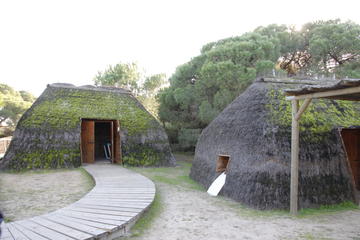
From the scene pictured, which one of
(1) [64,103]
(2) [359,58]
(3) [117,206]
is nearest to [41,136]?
(1) [64,103]

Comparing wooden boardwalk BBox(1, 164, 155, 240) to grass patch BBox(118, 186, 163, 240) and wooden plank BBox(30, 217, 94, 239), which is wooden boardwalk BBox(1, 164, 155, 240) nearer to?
wooden plank BBox(30, 217, 94, 239)

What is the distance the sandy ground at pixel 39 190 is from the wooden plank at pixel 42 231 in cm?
111

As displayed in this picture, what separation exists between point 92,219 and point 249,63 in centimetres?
1176

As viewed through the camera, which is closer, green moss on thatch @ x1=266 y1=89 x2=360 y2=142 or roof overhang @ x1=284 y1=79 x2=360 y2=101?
roof overhang @ x1=284 y1=79 x2=360 y2=101

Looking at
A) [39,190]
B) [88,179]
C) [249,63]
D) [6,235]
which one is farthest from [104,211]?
[249,63]

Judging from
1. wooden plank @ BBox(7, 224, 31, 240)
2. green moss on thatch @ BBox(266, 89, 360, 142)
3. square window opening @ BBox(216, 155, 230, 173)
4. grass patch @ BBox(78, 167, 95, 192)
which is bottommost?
grass patch @ BBox(78, 167, 95, 192)

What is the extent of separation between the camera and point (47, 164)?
11.4 meters

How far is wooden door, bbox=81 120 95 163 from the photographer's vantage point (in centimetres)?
1334

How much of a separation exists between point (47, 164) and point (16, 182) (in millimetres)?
2317

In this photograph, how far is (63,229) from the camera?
4258 millimetres

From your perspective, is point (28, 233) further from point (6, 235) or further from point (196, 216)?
point (196, 216)

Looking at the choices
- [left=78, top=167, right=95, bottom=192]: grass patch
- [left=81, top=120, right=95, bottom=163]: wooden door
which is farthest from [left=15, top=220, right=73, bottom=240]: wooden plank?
[left=81, top=120, right=95, bottom=163]: wooden door

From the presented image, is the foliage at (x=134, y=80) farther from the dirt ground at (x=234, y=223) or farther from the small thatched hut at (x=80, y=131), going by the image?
the dirt ground at (x=234, y=223)

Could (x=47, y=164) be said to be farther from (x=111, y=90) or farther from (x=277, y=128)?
(x=277, y=128)
